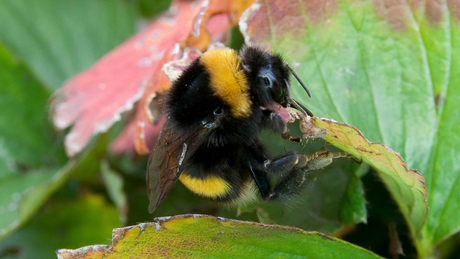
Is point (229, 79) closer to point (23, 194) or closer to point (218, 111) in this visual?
point (218, 111)

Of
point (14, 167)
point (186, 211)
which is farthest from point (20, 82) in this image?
point (186, 211)

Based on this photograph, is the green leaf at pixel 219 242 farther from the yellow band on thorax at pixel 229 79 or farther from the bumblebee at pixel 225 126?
the yellow band on thorax at pixel 229 79

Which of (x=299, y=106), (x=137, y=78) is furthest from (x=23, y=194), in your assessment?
(x=299, y=106)

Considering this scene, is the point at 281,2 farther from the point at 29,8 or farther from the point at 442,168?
the point at 29,8

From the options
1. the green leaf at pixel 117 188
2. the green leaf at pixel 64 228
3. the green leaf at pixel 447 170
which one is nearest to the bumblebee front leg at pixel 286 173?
the green leaf at pixel 447 170

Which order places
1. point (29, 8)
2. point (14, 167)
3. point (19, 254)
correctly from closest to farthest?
point (19, 254)
point (14, 167)
point (29, 8)
